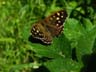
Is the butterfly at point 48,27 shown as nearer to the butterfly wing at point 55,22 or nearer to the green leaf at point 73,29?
the butterfly wing at point 55,22

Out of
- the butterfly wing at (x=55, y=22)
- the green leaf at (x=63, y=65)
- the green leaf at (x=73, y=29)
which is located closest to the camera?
the green leaf at (x=63, y=65)

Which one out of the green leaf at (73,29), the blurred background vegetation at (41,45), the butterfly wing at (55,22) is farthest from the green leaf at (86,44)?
the butterfly wing at (55,22)

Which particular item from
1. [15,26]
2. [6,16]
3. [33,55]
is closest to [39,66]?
[33,55]

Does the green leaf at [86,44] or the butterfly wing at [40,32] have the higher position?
the green leaf at [86,44]

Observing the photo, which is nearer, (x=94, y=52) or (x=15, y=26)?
(x=94, y=52)

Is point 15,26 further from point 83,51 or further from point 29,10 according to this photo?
point 83,51

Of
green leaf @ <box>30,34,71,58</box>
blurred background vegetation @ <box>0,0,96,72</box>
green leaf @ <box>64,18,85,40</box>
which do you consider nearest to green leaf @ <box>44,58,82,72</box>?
blurred background vegetation @ <box>0,0,96,72</box>

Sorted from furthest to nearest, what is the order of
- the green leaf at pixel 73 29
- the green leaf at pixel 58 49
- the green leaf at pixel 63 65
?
the green leaf at pixel 73 29 → the green leaf at pixel 58 49 → the green leaf at pixel 63 65
